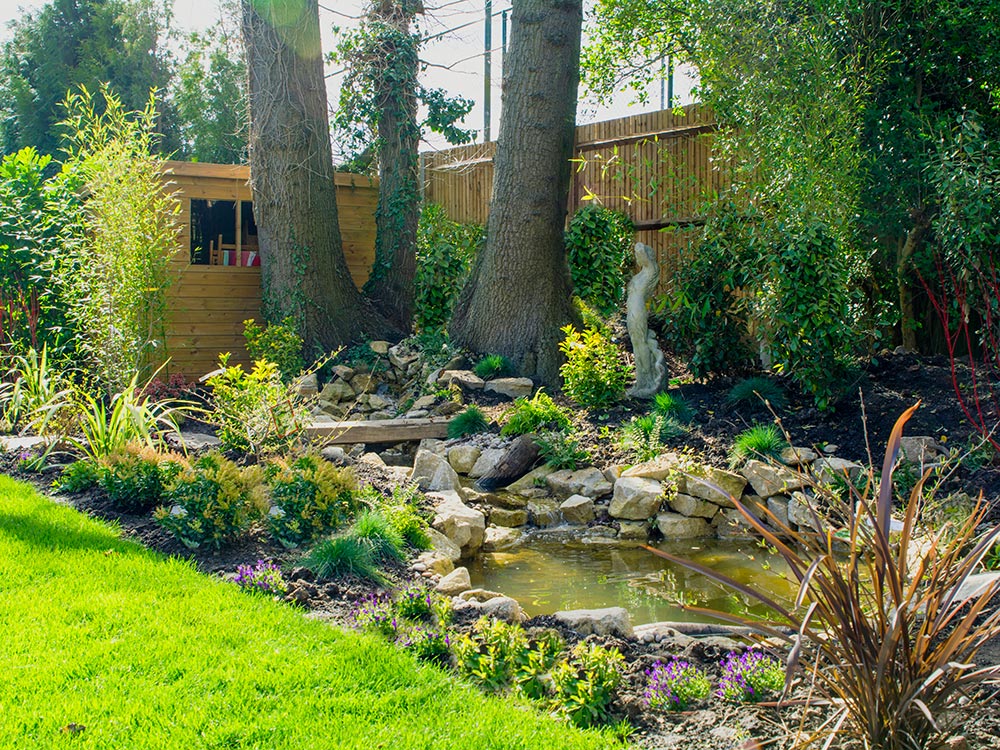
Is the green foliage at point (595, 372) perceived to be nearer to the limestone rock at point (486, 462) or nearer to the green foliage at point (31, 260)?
the limestone rock at point (486, 462)

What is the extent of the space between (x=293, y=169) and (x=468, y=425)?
423cm

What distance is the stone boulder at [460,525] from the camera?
527 cm

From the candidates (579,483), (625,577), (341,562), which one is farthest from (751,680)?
(579,483)

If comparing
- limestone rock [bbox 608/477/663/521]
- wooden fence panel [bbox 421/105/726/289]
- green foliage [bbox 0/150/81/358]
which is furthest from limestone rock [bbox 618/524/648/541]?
green foliage [bbox 0/150/81/358]

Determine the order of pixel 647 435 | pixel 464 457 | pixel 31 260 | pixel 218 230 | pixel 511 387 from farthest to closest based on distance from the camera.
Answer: pixel 218 230 < pixel 31 260 < pixel 511 387 < pixel 464 457 < pixel 647 435

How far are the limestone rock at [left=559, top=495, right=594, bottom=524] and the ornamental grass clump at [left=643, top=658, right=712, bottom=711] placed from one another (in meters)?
3.25

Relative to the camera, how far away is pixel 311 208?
402 inches

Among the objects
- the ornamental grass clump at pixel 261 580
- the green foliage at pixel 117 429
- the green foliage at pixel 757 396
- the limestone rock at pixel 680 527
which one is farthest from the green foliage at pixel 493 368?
the ornamental grass clump at pixel 261 580

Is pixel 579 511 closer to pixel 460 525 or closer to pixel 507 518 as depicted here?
pixel 507 518

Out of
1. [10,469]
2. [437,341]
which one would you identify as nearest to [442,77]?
[437,341]

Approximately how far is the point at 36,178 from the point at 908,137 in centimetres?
840

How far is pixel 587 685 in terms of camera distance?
268cm

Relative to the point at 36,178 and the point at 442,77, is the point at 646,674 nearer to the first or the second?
the point at 36,178

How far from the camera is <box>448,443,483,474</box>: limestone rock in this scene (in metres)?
7.20
